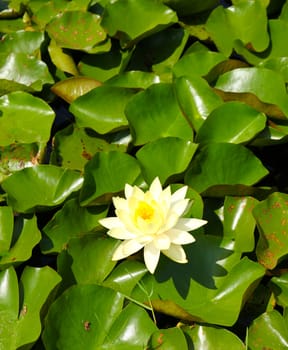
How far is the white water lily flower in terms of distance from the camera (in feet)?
4.03

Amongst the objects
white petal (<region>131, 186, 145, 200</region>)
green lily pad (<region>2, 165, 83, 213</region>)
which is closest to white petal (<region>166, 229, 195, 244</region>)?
white petal (<region>131, 186, 145, 200</region>)

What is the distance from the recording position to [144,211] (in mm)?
1231

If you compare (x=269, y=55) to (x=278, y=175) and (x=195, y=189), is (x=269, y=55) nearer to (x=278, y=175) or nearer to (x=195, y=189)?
(x=278, y=175)

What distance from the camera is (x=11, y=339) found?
1304 mm

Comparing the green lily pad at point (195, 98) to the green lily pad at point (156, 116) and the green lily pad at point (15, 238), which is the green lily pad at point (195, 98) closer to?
the green lily pad at point (156, 116)

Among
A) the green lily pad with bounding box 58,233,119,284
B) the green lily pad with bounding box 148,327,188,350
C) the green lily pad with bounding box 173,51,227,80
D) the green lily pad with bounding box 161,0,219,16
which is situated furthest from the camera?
the green lily pad with bounding box 161,0,219,16

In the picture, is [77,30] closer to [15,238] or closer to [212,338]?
[15,238]

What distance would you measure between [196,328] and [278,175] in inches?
30.8

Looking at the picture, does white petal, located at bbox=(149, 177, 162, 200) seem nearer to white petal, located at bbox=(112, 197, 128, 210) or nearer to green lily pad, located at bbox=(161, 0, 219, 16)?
white petal, located at bbox=(112, 197, 128, 210)

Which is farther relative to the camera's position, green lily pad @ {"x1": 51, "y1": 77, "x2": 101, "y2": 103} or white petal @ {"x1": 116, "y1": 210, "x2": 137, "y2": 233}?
green lily pad @ {"x1": 51, "y1": 77, "x2": 101, "y2": 103}

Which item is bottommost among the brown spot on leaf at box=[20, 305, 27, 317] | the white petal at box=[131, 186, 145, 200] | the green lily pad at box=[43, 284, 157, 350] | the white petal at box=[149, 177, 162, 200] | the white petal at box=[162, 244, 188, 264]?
the brown spot on leaf at box=[20, 305, 27, 317]

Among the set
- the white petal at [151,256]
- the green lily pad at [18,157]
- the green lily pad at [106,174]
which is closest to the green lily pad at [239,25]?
the green lily pad at [106,174]

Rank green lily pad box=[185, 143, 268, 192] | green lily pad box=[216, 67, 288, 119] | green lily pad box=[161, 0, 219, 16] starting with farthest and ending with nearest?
green lily pad box=[161, 0, 219, 16]
green lily pad box=[216, 67, 288, 119]
green lily pad box=[185, 143, 268, 192]

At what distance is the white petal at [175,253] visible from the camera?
4.14 ft
